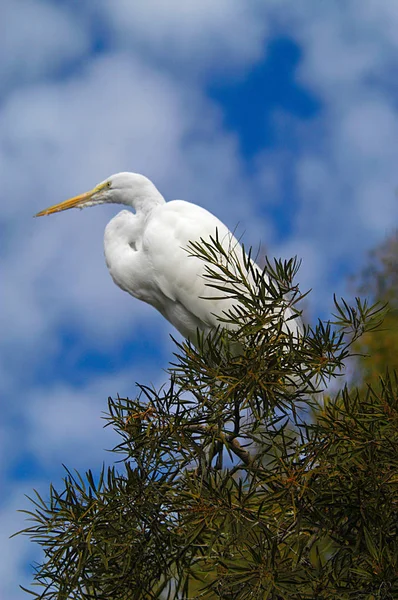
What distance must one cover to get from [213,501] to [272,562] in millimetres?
179

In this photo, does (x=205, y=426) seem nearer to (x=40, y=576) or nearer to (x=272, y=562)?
(x=272, y=562)

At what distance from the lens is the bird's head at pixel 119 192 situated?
398 centimetres

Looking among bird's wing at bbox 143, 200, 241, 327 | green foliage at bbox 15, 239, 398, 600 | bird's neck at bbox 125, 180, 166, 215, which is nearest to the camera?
green foliage at bbox 15, 239, 398, 600

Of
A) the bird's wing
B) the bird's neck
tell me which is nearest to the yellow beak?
the bird's neck

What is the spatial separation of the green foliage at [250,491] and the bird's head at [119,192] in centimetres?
219

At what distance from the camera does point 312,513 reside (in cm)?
169

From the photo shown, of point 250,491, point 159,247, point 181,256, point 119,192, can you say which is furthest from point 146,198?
point 250,491

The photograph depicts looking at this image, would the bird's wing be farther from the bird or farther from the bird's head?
the bird's head

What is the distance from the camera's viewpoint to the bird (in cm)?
365

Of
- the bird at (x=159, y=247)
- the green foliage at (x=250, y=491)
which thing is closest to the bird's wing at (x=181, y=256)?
the bird at (x=159, y=247)

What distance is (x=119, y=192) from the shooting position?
4.01 metres

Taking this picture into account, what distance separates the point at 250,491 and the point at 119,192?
2579 millimetres

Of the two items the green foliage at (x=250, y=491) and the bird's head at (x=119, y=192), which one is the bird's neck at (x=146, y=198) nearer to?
the bird's head at (x=119, y=192)

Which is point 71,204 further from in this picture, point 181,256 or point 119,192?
point 181,256
